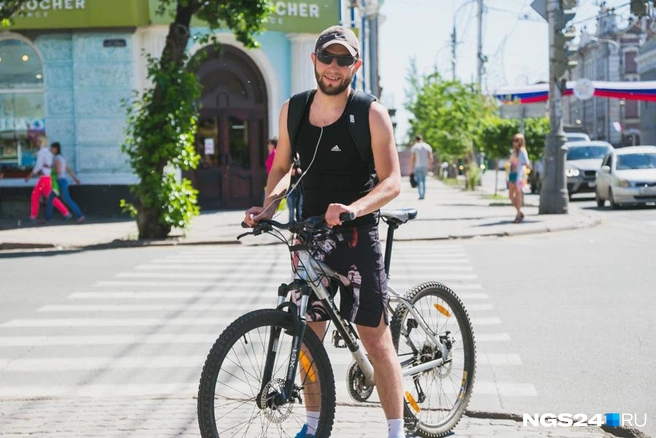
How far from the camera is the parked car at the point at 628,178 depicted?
25.7 m

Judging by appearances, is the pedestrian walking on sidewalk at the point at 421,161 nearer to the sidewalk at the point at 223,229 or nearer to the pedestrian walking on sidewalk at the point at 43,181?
the sidewalk at the point at 223,229

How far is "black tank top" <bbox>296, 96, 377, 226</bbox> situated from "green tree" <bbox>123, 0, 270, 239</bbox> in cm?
1354

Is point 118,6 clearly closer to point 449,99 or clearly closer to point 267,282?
point 267,282

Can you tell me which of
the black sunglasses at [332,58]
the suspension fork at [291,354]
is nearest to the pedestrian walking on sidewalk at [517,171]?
the black sunglasses at [332,58]

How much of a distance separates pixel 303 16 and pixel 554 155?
7.82 metres

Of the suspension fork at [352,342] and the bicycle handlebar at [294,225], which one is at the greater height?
the bicycle handlebar at [294,225]

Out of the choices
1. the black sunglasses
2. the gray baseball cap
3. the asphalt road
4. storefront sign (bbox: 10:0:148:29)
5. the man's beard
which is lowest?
the asphalt road

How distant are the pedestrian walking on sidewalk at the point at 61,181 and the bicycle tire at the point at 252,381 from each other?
19133 mm

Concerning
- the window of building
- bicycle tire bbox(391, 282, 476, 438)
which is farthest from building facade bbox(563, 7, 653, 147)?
bicycle tire bbox(391, 282, 476, 438)

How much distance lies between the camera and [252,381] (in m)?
4.34

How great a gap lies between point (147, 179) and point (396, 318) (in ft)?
44.8

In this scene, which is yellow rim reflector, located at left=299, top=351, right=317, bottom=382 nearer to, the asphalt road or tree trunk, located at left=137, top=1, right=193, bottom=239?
the asphalt road

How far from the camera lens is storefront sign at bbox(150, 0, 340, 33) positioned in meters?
26.4

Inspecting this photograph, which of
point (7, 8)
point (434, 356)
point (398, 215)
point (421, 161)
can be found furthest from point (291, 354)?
point (421, 161)
